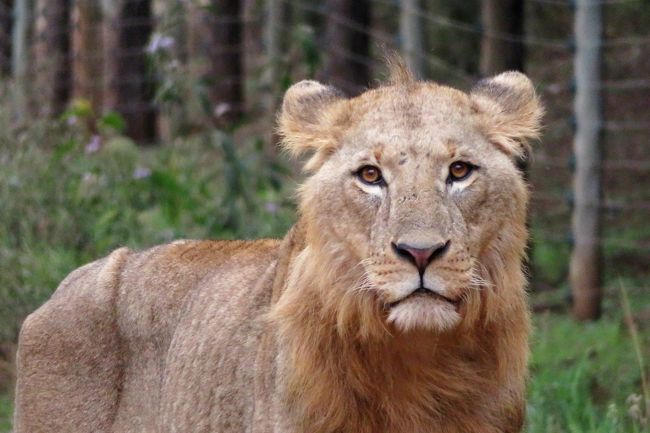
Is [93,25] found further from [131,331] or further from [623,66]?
[131,331]

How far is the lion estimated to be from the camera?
11.0ft

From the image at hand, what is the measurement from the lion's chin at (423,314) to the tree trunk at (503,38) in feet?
16.3

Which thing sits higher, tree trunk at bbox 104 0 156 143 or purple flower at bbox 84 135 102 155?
tree trunk at bbox 104 0 156 143

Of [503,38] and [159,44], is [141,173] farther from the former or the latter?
[503,38]

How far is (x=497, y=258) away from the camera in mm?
3541

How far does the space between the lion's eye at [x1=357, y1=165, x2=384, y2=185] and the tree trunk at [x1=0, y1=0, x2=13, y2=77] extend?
30.6 feet

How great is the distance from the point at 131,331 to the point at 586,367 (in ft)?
8.96

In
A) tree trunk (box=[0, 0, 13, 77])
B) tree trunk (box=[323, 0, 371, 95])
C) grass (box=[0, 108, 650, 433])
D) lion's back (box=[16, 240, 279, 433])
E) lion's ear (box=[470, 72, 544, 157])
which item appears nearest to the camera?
lion's ear (box=[470, 72, 544, 157])

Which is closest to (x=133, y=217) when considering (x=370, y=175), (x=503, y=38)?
(x=503, y=38)

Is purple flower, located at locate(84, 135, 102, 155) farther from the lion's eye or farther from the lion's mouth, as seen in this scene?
the lion's mouth

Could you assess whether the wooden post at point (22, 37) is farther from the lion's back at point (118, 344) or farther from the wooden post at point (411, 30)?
the lion's back at point (118, 344)

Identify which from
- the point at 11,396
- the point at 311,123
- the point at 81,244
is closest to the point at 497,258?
the point at 311,123

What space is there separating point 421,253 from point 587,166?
481 centimetres

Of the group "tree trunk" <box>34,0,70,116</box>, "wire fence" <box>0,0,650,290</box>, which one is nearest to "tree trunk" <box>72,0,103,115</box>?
"wire fence" <box>0,0,650,290</box>
